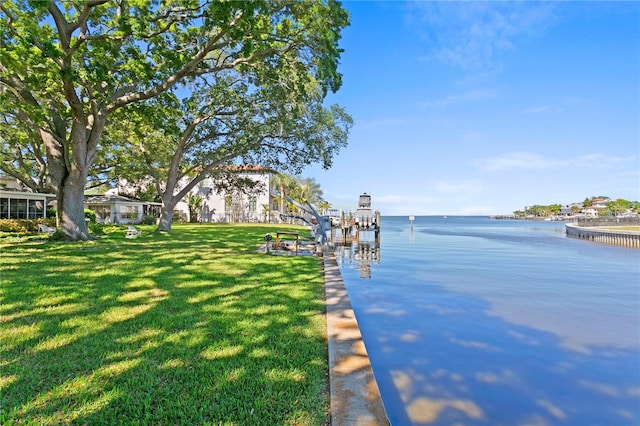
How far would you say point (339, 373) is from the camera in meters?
2.96

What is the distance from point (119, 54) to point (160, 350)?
39.0ft

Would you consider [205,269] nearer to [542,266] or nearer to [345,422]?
[345,422]

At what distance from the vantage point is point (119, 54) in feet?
37.5

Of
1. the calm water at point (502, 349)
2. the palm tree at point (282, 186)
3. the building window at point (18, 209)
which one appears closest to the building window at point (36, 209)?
the building window at point (18, 209)

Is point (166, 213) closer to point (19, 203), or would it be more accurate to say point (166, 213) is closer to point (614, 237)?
point (19, 203)

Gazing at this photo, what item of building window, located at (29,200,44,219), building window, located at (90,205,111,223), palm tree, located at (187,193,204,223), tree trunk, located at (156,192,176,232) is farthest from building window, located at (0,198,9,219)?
palm tree, located at (187,193,204,223)

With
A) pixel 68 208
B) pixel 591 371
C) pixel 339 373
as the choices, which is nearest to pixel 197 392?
pixel 339 373

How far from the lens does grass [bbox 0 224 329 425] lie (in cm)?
247

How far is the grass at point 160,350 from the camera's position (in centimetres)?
247

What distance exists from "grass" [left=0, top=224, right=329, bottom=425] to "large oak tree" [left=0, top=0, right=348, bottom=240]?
6.17m

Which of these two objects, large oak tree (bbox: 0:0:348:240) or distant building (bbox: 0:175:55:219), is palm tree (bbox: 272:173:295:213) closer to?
distant building (bbox: 0:175:55:219)

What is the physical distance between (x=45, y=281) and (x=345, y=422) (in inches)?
267

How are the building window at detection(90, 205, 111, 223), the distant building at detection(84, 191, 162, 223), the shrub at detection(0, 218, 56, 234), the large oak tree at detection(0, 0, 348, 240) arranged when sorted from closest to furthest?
the large oak tree at detection(0, 0, 348, 240)
the shrub at detection(0, 218, 56, 234)
the distant building at detection(84, 191, 162, 223)
the building window at detection(90, 205, 111, 223)

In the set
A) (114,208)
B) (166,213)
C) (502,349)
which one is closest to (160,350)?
(502,349)
